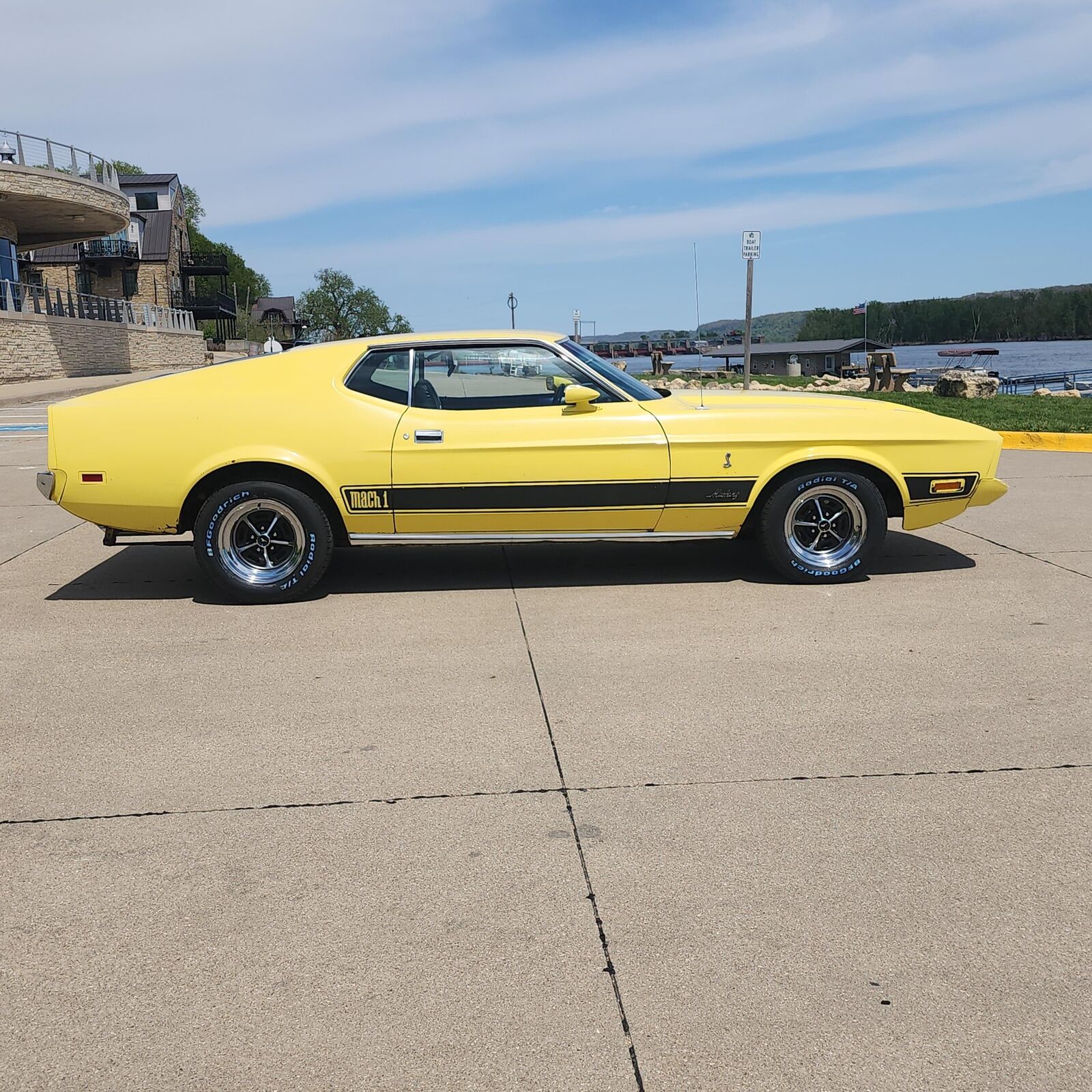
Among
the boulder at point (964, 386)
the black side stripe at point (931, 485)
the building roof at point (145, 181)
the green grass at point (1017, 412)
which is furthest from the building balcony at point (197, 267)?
the black side stripe at point (931, 485)

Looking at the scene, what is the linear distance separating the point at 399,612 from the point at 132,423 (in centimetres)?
180

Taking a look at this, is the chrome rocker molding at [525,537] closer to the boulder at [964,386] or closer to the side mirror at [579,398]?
the side mirror at [579,398]

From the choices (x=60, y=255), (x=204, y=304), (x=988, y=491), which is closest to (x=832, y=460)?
(x=988, y=491)

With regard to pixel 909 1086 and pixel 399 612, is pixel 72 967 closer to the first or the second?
pixel 909 1086

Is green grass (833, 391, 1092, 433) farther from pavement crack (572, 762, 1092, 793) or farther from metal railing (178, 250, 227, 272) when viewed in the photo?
metal railing (178, 250, 227, 272)

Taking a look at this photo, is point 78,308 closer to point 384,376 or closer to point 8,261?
point 8,261

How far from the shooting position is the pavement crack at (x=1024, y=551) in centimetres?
642

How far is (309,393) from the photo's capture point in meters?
6.06

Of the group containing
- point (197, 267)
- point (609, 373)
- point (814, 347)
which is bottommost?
point (814, 347)

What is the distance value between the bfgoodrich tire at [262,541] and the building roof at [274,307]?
106 meters

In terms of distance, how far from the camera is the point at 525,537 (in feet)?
20.2

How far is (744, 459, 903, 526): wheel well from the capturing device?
20.2 ft

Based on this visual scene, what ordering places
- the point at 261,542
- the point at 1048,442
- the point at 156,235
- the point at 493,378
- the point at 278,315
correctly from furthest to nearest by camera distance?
the point at 278,315
the point at 156,235
the point at 1048,442
the point at 493,378
the point at 261,542

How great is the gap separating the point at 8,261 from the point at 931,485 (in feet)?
123
